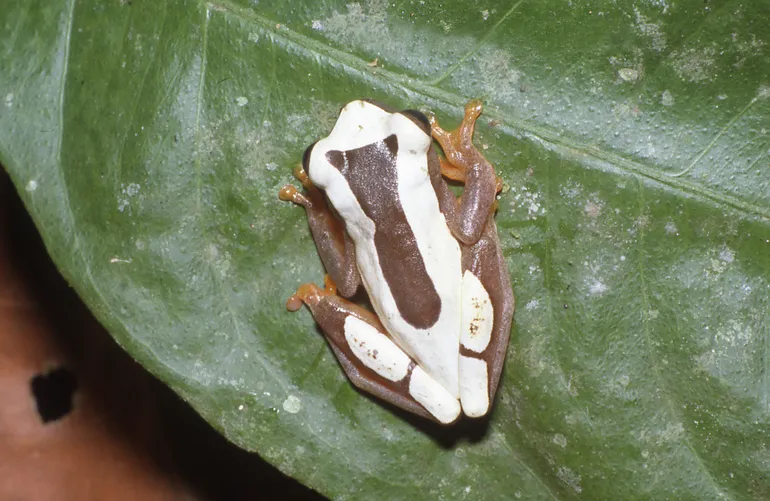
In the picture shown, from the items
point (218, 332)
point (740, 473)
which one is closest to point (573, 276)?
point (740, 473)

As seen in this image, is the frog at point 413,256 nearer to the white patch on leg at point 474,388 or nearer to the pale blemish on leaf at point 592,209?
the white patch on leg at point 474,388

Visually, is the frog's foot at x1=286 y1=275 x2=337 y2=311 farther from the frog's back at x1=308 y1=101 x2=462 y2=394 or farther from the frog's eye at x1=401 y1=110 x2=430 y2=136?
the frog's eye at x1=401 y1=110 x2=430 y2=136

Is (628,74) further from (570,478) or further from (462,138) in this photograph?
(570,478)

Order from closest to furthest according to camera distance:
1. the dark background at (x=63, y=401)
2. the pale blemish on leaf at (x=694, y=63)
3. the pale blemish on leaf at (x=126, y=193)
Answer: the pale blemish on leaf at (x=694, y=63) < the pale blemish on leaf at (x=126, y=193) < the dark background at (x=63, y=401)

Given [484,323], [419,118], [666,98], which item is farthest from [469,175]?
[666,98]

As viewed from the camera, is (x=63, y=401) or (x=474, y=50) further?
(x=63, y=401)

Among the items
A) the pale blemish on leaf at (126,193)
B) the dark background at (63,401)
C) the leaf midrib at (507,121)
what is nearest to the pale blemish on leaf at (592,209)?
the leaf midrib at (507,121)
